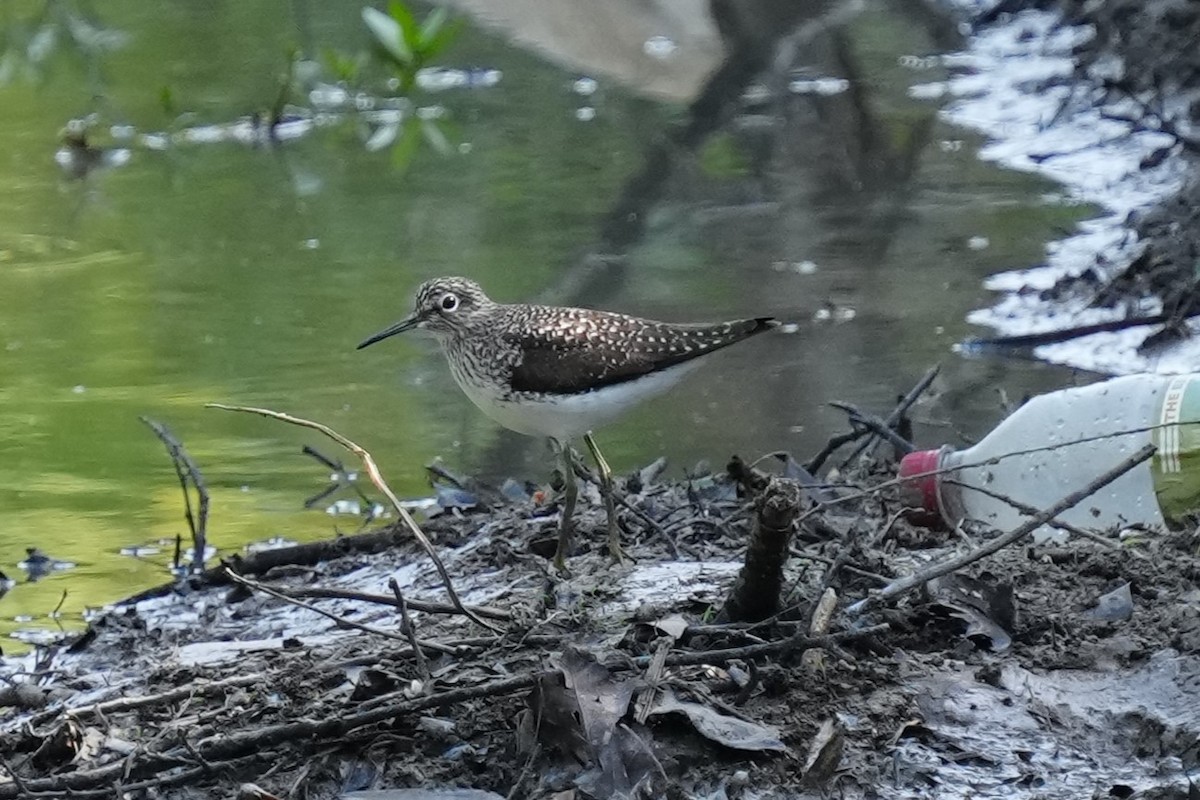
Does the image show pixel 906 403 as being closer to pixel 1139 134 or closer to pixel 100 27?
pixel 1139 134

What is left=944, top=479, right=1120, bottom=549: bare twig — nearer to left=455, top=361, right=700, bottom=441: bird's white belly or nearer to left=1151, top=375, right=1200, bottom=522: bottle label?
left=1151, top=375, right=1200, bottom=522: bottle label

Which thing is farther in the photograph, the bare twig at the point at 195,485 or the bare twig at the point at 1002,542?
the bare twig at the point at 195,485

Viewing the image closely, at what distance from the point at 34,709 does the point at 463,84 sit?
1003 centimetres

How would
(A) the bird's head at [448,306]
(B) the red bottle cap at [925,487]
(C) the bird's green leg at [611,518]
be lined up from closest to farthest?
(C) the bird's green leg at [611,518] → (B) the red bottle cap at [925,487] → (A) the bird's head at [448,306]

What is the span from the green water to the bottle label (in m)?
1.81

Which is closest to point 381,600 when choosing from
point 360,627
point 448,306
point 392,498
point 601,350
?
point 360,627

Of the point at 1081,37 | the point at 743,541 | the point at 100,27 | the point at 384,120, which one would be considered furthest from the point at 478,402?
the point at 100,27

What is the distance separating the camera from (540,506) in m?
5.40

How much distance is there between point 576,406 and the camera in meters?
4.84

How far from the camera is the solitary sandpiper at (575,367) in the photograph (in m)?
4.85

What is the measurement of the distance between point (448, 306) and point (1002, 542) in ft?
7.28

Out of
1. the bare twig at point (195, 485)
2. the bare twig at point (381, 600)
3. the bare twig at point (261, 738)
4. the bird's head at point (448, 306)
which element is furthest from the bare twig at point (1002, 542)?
the bare twig at point (195, 485)

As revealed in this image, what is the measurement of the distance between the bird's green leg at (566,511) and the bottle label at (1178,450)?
5.04 feet

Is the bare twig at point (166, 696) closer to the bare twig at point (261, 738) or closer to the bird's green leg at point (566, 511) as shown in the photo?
the bare twig at point (261, 738)
